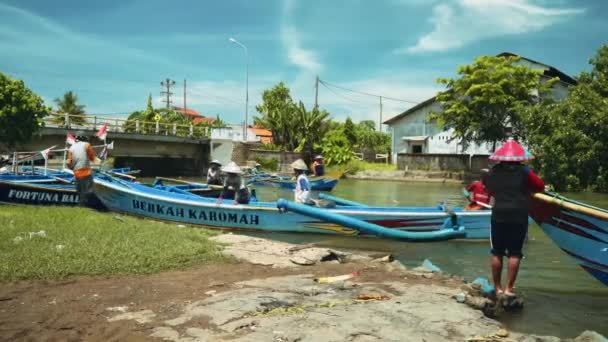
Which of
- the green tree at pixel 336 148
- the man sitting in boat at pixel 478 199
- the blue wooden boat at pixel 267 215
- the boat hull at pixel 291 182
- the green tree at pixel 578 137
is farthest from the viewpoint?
the green tree at pixel 336 148

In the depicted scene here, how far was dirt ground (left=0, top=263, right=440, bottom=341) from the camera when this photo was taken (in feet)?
13.5

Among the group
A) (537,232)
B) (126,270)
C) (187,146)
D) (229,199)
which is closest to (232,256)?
(126,270)

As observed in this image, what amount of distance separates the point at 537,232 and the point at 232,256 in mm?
8648

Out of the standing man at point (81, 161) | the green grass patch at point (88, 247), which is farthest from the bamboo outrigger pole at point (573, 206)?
A: the standing man at point (81, 161)

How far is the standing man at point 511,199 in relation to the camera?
5.47m

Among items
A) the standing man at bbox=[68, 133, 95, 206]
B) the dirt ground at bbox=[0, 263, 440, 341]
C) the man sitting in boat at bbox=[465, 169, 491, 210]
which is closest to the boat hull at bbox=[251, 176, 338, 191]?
the man sitting in boat at bbox=[465, 169, 491, 210]

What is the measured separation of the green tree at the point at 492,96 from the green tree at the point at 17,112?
82.1ft

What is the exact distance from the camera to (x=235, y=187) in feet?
38.6

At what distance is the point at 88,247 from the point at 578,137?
73.7 feet

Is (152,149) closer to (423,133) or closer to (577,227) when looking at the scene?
(423,133)

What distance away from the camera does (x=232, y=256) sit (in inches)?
288

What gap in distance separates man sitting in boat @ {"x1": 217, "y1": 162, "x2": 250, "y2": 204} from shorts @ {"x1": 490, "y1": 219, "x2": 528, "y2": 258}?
665 centimetres

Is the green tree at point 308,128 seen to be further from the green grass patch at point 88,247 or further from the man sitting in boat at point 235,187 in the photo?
the green grass patch at point 88,247

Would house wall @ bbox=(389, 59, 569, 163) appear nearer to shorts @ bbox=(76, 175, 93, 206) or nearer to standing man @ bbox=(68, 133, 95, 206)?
shorts @ bbox=(76, 175, 93, 206)
